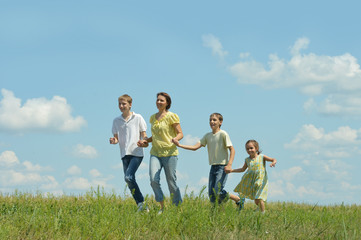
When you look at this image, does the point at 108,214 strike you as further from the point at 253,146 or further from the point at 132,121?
the point at 253,146

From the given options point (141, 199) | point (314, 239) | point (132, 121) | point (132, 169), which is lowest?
point (314, 239)

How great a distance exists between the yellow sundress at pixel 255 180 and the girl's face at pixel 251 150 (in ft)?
0.30

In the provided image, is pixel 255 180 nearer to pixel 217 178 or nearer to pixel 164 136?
pixel 217 178

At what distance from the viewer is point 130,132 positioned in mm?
9125

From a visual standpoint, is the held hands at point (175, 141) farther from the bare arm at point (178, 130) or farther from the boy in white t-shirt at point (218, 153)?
the boy in white t-shirt at point (218, 153)

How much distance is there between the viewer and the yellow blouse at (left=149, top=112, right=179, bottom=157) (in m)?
8.55

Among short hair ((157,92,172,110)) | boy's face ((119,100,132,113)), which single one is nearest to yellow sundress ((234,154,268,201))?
short hair ((157,92,172,110))

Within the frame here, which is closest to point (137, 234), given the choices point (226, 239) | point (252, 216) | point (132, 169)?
point (226, 239)

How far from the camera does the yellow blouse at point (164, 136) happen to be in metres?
8.55

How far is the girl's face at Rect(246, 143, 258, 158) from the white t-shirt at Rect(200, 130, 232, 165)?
0.70 m

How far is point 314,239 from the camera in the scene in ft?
22.4

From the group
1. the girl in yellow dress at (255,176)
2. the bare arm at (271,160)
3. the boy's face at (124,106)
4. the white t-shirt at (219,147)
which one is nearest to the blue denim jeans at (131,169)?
the boy's face at (124,106)

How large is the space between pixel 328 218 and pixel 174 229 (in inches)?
137

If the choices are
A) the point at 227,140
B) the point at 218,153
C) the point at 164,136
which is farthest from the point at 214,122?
the point at 164,136
